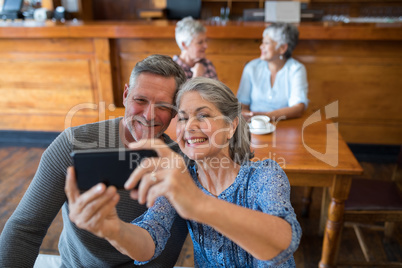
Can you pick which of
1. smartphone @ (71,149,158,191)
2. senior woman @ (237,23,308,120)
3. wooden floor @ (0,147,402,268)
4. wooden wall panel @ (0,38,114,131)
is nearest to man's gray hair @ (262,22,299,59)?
senior woman @ (237,23,308,120)

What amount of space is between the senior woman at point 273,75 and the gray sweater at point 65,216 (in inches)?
60.5

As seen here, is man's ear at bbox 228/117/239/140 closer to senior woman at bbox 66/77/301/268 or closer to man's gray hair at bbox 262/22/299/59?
senior woman at bbox 66/77/301/268

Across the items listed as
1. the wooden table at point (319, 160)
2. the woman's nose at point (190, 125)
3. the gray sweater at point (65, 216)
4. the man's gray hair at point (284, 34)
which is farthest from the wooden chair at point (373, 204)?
the man's gray hair at point (284, 34)

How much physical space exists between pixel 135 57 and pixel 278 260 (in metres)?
2.85

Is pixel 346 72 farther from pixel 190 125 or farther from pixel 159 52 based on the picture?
pixel 190 125

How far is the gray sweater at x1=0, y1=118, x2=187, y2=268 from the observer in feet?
3.53

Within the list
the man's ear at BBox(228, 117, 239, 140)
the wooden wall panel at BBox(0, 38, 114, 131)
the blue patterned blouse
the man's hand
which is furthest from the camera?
the wooden wall panel at BBox(0, 38, 114, 131)

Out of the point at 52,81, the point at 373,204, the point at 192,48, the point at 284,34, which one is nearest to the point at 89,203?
the point at 373,204

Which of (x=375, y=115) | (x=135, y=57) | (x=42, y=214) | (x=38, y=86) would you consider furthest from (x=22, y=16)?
(x=375, y=115)

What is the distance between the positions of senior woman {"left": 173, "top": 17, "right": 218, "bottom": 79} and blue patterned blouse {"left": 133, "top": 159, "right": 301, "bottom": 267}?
160 cm

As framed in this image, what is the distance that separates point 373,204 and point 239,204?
3.32 feet

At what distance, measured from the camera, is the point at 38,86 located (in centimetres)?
353

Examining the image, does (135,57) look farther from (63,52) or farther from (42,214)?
(42,214)

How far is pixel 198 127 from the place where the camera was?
104 cm
